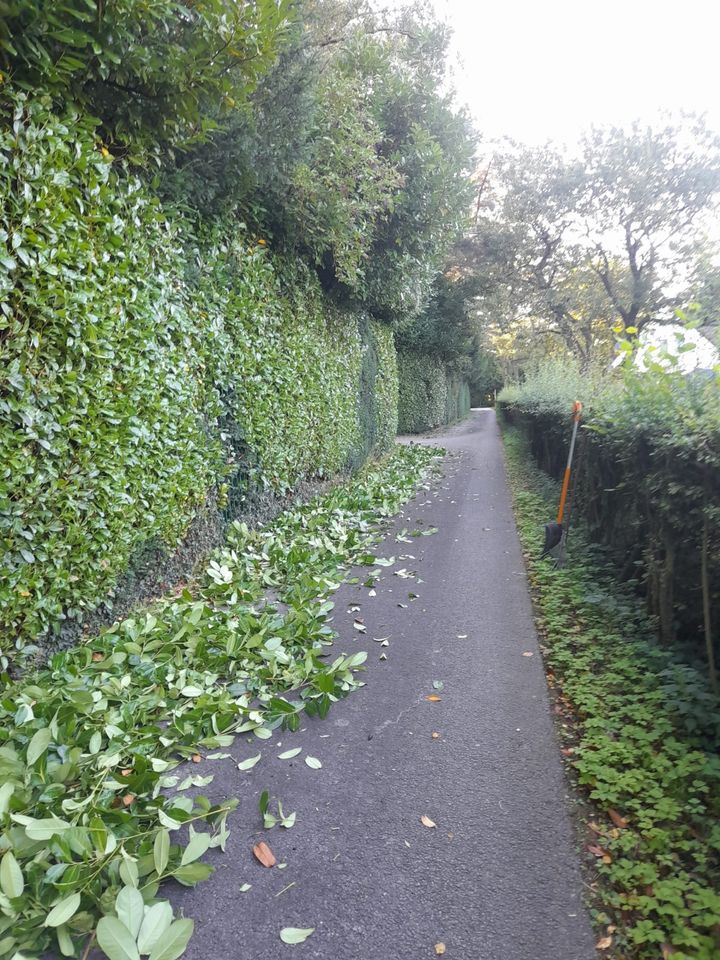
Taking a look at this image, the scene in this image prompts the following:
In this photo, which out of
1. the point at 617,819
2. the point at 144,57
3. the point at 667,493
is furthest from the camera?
the point at 667,493

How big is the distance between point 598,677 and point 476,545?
3255 millimetres

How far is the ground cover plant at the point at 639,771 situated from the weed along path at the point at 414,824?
132 mm

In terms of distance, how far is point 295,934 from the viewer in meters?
1.94

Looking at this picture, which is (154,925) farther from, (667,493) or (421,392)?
(421,392)

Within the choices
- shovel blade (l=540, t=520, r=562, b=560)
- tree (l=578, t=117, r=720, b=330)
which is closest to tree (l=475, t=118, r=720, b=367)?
tree (l=578, t=117, r=720, b=330)

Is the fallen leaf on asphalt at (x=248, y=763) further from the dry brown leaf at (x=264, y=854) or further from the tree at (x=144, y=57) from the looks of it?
the tree at (x=144, y=57)

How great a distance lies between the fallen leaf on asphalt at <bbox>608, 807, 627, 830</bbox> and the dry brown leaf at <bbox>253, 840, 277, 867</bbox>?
1.41 m

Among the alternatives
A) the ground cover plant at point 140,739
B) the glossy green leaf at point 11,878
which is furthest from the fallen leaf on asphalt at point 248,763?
the glossy green leaf at point 11,878

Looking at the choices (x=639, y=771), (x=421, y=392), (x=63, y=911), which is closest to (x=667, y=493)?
(x=639, y=771)

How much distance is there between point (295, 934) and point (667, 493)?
3.04m

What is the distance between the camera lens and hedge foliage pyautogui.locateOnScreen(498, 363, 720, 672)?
3.18 m

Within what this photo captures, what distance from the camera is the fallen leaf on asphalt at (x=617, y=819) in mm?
2369

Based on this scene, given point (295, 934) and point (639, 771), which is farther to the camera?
point (639, 771)

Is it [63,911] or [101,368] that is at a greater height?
[101,368]
